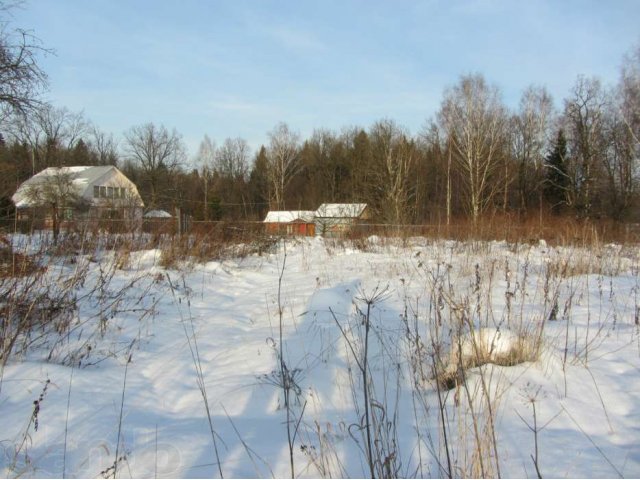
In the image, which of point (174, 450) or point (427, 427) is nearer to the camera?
point (174, 450)

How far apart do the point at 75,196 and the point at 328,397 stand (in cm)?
2092

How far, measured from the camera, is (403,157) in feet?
83.9

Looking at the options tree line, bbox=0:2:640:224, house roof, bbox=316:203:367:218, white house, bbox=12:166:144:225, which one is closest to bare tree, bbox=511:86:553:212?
tree line, bbox=0:2:640:224

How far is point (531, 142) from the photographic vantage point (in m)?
30.6

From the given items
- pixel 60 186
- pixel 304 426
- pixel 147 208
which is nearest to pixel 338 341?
pixel 304 426

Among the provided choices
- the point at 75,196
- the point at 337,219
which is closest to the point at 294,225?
the point at 337,219

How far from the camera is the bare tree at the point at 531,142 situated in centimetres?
2967

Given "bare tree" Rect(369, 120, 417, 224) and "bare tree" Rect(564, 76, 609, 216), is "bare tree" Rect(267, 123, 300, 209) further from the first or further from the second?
"bare tree" Rect(564, 76, 609, 216)

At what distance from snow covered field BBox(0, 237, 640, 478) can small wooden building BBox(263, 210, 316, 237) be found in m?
2.78

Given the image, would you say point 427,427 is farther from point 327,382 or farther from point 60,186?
point 60,186

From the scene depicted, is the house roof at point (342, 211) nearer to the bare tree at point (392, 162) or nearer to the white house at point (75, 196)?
the bare tree at point (392, 162)

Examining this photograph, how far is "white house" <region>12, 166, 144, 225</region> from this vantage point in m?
5.75

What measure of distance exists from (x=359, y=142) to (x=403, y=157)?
1644 centimetres

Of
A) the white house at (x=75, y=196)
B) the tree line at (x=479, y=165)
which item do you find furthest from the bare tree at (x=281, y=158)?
the white house at (x=75, y=196)
